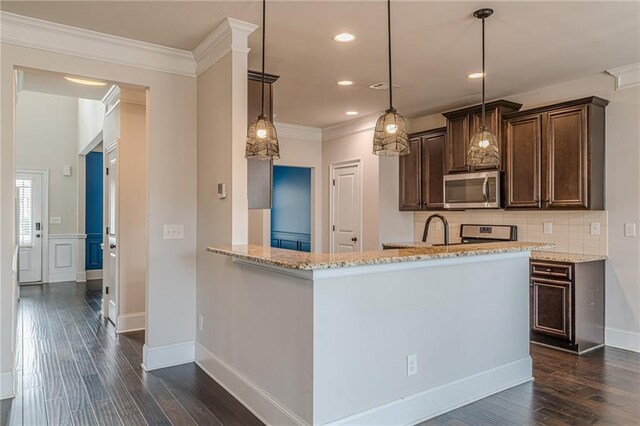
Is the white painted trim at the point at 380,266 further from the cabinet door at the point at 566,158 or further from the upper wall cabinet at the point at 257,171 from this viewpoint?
the cabinet door at the point at 566,158

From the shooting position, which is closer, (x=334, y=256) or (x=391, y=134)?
(x=334, y=256)

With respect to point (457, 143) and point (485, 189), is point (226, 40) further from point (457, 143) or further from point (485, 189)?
point (485, 189)

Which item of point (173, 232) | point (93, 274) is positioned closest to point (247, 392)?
point (173, 232)

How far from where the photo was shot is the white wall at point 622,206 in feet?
13.1

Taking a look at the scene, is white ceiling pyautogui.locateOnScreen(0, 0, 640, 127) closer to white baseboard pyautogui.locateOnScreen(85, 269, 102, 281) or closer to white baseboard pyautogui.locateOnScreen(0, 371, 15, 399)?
white baseboard pyautogui.locateOnScreen(0, 371, 15, 399)

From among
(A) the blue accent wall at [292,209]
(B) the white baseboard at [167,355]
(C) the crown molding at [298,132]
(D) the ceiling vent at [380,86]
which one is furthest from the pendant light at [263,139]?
(A) the blue accent wall at [292,209]

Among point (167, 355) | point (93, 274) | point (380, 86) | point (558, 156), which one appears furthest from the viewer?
point (93, 274)

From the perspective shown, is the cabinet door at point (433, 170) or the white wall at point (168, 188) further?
the cabinet door at point (433, 170)

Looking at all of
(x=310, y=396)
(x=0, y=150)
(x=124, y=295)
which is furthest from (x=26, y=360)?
(x=310, y=396)

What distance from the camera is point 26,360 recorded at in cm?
369

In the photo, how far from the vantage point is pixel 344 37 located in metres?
3.31

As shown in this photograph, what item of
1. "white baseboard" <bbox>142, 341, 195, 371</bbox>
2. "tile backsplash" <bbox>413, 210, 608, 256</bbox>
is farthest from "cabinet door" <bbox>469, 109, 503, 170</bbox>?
"white baseboard" <bbox>142, 341, 195, 371</bbox>

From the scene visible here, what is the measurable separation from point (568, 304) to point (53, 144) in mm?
8317

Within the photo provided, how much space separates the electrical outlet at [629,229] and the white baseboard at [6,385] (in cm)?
514
